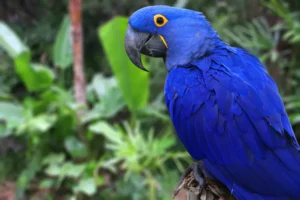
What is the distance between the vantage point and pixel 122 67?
238 cm

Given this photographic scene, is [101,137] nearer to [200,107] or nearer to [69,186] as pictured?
[69,186]

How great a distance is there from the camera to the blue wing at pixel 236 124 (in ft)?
3.57

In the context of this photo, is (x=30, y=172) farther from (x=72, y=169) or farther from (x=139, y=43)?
(x=139, y=43)

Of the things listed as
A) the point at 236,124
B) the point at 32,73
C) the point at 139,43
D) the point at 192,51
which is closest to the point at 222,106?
the point at 236,124

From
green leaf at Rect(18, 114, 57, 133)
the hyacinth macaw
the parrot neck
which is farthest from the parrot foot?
green leaf at Rect(18, 114, 57, 133)

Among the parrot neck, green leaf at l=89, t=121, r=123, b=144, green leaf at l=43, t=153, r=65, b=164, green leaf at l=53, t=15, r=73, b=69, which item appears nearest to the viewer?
the parrot neck

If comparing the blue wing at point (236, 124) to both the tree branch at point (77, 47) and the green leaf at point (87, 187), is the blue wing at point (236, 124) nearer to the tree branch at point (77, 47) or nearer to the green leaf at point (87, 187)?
the green leaf at point (87, 187)

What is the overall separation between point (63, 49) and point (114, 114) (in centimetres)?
53

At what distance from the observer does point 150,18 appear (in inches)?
49.3

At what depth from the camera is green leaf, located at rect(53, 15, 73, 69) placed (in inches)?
109

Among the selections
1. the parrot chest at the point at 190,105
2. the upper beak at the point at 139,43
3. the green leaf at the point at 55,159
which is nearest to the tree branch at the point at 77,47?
the green leaf at the point at 55,159

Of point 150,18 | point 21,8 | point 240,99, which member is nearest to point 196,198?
point 240,99

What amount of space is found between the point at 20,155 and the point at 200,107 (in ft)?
7.20

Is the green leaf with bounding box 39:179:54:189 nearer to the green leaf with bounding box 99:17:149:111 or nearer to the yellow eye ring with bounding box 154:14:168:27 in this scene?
the green leaf with bounding box 99:17:149:111
